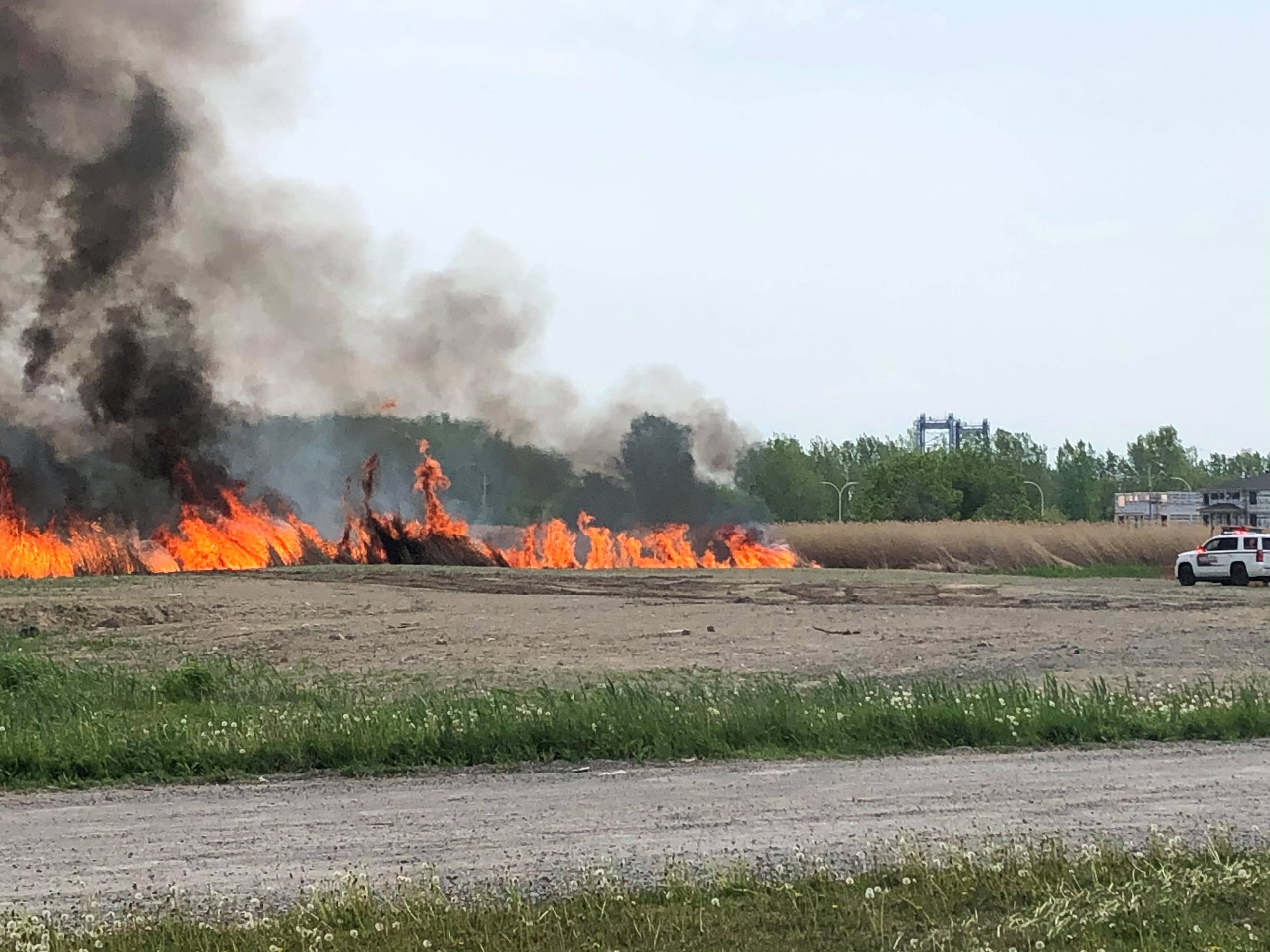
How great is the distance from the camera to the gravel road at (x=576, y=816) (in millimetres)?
7203

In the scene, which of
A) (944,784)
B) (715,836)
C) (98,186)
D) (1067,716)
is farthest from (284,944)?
(98,186)

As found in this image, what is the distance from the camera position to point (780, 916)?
5.95 meters

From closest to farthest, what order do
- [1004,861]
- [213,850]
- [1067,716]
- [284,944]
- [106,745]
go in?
[284,944] → [1004,861] → [213,850] → [106,745] → [1067,716]

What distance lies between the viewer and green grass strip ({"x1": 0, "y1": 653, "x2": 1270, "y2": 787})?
1060 centimetres

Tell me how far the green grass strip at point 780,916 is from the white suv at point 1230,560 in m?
35.6

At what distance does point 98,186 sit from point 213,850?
3928 cm

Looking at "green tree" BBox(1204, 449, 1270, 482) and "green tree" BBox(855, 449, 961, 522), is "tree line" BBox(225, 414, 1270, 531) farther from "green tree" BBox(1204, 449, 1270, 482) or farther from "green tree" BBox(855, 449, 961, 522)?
"green tree" BBox(1204, 449, 1270, 482)

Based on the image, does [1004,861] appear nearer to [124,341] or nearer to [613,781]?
[613,781]

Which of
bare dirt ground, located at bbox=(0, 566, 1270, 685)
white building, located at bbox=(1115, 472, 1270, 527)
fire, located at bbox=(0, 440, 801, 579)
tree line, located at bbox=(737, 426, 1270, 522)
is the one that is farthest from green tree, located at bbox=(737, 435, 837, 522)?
bare dirt ground, located at bbox=(0, 566, 1270, 685)

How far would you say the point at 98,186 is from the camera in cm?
4234

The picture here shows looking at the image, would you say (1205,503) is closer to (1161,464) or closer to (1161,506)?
(1161,506)

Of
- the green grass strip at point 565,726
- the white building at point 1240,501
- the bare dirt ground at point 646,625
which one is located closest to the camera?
the green grass strip at point 565,726

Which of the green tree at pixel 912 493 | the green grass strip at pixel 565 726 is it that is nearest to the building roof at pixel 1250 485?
the green tree at pixel 912 493

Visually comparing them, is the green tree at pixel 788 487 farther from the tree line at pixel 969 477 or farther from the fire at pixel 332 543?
the fire at pixel 332 543
